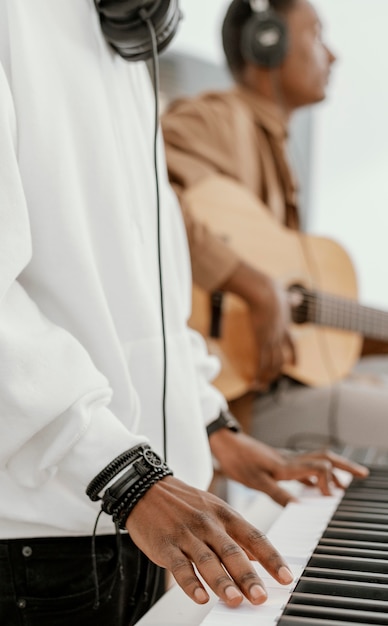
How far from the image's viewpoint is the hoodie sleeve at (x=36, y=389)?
2.36 ft

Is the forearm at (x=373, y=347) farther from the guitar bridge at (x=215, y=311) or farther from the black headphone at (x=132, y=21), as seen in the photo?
the black headphone at (x=132, y=21)

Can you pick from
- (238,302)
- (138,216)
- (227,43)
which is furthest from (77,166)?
(227,43)

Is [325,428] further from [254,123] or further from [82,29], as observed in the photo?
[82,29]

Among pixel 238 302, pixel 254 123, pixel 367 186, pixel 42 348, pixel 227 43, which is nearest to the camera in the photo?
pixel 42 348

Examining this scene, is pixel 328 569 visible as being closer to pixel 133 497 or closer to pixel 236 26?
pixel 133 497

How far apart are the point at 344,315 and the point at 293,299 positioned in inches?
8.2

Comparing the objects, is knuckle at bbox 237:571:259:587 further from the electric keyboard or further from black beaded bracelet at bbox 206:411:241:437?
black beaded bracelet at bbox 206:411:241:437

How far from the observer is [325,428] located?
2316mm

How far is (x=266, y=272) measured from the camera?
2.28m

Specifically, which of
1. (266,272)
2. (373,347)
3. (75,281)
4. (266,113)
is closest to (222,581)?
(75,281)

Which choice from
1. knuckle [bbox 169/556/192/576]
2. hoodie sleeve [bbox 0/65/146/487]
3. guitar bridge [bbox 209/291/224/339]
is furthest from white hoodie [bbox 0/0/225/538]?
guitar bridge [bbox 209/291/224/339]

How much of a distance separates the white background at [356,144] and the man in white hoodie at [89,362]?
2.98m

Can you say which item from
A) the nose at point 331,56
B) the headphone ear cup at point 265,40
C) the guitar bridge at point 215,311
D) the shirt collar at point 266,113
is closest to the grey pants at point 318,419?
the guitar bridge at point 215,311

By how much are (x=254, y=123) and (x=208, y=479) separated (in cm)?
177
